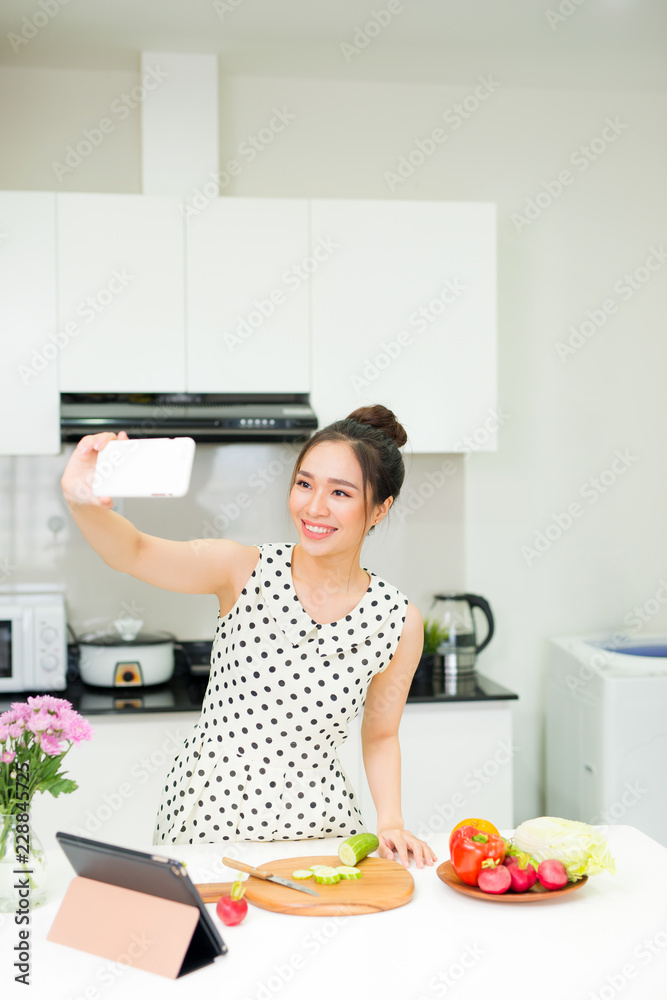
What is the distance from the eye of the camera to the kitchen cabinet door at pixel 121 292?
2639 millimetres

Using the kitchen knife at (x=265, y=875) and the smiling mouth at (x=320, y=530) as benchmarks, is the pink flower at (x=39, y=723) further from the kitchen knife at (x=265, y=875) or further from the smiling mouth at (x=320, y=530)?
the smiling mouth at (x=320, y=530)

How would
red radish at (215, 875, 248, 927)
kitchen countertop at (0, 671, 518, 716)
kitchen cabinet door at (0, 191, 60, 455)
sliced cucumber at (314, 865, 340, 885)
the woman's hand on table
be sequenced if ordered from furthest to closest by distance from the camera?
kitchen cabinet door at (0, 191, 60, 455)
kitchen countertop at (0, 671, 518, 716)
the woman's hand on table
sliced cucumber at (314, 865, 340, 885)
red radish at (215, 875, 248, 927)

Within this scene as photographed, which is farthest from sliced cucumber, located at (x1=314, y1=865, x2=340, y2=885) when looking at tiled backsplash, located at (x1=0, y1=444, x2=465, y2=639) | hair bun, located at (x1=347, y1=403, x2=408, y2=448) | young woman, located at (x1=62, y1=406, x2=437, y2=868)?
tiled backsplash, located at (x1=0, y1=444, x2=465, y2=639)

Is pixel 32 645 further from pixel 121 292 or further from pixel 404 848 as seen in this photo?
pixel 404 848

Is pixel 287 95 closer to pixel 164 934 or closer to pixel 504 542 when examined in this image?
pixel 504 542

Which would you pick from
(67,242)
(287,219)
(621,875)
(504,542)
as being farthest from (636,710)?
(67,242)

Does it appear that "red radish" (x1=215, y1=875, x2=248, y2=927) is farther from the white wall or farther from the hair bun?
the white wall

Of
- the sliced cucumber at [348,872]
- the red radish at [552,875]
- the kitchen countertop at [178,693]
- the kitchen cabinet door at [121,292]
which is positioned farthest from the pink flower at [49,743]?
the kitchen cabinet door at [121,292]

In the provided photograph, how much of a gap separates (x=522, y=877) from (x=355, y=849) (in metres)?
0.25

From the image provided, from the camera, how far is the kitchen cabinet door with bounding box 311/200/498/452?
2742 mm

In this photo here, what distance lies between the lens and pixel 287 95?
3078 millimetres

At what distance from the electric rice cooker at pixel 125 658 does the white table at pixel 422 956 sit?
138 cm

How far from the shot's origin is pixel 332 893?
4.13ft

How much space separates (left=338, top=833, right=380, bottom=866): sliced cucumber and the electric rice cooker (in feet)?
4.69
